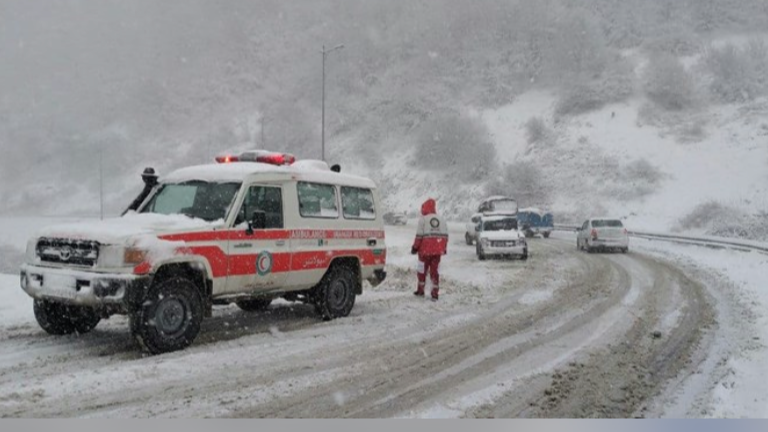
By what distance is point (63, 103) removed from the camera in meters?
85.1

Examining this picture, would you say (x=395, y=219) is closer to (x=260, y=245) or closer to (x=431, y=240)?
(x=431, y=240)

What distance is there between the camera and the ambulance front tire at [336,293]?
9438mm

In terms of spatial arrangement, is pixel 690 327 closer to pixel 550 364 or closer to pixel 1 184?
pixel 550 364

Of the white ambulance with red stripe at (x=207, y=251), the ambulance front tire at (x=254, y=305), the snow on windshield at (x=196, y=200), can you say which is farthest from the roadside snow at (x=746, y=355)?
the ambulance front tire at (x=254, y=305)

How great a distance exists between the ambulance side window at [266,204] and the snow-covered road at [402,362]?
5.10ft

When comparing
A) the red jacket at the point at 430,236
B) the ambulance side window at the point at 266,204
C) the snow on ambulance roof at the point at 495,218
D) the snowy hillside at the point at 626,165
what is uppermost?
the snowy hillside at the point at 626,165

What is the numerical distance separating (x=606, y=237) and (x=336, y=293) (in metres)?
18.5

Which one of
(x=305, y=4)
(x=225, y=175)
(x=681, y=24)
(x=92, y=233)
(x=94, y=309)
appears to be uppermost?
(x=305, y=4)

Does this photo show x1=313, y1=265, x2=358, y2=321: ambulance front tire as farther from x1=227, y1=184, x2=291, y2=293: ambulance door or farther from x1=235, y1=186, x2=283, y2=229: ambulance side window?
x1=235, y1=186, x2=283, y2=229: ambulance side window

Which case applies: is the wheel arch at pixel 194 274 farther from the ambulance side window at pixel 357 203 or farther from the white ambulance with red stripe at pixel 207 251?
the ambulance side window at pixel 357 203

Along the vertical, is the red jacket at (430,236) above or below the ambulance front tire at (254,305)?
above

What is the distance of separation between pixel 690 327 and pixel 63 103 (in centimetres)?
9247

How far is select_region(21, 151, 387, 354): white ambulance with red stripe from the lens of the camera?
22.0 feet

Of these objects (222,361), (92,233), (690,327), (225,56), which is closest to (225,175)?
(92,233)
